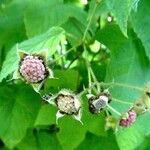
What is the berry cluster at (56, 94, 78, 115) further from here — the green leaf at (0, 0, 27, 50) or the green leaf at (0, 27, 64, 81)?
the green leaf at (0, 0, 27, 50)

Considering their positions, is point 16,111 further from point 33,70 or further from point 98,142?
point 33,70

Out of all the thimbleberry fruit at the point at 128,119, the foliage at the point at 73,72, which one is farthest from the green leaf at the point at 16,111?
the thimbleberry fruit at the point at 128,119

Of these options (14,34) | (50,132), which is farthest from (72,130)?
(14,34)

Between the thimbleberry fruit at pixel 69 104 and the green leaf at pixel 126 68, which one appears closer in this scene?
the thimbleberry fruit at pixel 69 104

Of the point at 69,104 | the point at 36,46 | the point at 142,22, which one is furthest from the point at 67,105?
the point at 142,22

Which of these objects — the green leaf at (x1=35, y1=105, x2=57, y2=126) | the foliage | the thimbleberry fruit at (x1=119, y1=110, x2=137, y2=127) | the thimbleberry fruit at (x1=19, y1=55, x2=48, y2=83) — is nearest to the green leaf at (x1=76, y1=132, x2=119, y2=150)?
the foliage

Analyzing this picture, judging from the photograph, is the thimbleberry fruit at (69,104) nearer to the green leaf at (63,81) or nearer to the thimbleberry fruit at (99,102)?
the thimbleberry fruit at (99,102)
